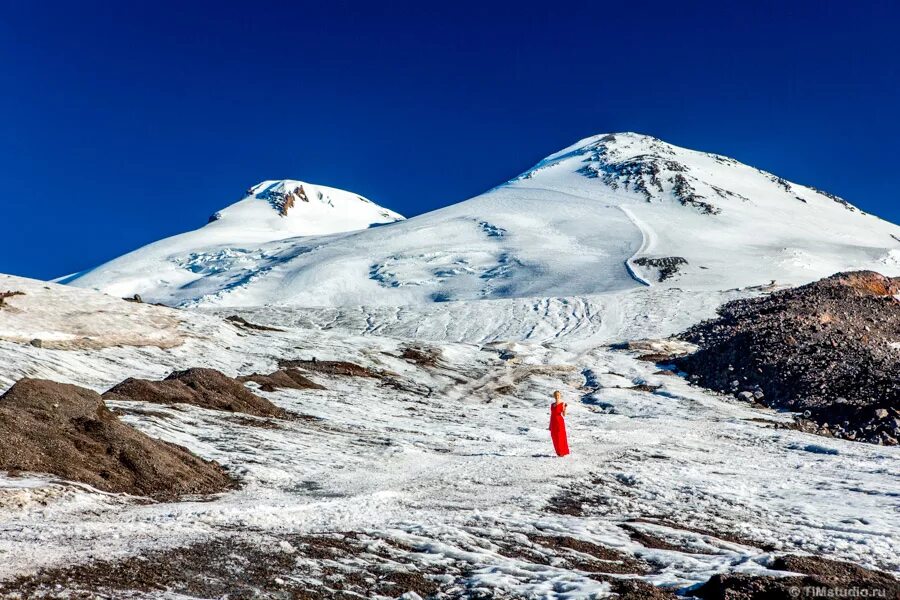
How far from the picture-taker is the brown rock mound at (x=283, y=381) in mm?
25750

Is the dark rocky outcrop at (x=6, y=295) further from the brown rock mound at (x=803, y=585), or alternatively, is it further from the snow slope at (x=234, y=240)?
the snow slope at (x=234, y=240)

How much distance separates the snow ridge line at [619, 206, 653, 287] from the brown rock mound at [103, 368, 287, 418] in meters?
55.8

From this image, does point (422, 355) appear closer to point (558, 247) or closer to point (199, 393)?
point (199, 393)

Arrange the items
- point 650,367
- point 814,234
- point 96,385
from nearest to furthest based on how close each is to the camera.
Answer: point 96,385 < point 650,367 < point 814,234

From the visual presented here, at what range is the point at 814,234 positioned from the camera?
10200cm

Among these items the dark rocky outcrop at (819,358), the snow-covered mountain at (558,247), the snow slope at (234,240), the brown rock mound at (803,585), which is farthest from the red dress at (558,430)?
the snow slope at (234,240)

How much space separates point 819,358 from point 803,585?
2699 centimetres

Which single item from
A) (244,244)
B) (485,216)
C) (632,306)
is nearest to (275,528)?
(632,306)

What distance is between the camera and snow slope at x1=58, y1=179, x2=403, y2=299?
98.2 meters

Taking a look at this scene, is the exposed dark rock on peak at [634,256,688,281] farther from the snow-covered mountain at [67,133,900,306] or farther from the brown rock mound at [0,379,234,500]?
the brown rock mound at [0,379,234,500]

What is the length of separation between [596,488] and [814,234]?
329 ft

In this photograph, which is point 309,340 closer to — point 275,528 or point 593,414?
point 593,414

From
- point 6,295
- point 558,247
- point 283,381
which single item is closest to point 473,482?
point 283,381

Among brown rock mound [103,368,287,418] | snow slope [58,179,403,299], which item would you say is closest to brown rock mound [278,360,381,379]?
brown rock mound [103,368,287,418]
